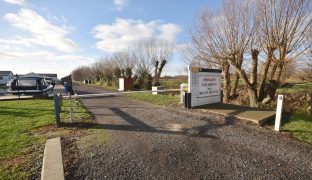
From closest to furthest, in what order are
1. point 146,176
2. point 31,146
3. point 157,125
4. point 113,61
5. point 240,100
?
→ point 146,176
point 31,146
point 157,125
point 240,100
point 113,61

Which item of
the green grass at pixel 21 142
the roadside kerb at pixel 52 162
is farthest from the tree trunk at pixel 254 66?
the roadside kerb at pixel 52 162

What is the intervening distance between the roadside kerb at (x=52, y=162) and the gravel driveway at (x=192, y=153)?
25 centimetres

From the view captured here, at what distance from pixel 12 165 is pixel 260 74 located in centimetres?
1318

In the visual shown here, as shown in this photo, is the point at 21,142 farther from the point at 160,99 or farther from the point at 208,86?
the point at 160,99

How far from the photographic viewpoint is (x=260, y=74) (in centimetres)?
1262

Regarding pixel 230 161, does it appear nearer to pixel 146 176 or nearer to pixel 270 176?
pixel 270 176

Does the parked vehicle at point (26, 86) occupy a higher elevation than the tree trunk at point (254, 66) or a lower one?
lower

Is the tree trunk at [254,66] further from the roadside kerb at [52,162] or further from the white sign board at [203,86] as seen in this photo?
the roadside kerb at [52,162]

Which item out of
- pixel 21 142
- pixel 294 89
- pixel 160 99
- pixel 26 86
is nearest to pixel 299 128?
pixel 160 99

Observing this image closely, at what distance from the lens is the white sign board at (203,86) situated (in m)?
8.93

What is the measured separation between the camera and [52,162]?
354 centimetres

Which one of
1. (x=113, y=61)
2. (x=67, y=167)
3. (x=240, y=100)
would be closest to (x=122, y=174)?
(x=67, y=167)

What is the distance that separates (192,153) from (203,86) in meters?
5.83

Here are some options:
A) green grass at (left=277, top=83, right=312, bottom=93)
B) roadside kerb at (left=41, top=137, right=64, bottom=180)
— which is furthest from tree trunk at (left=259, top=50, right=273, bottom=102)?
roadside kerb at (left=41, top=137, right=64, bottom=180)
